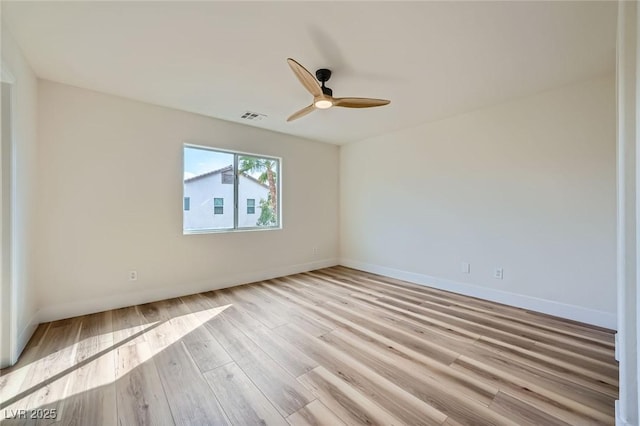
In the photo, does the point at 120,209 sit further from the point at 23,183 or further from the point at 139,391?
the point at 139,391

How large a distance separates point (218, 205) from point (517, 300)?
417 cm

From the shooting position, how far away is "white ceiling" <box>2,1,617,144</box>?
175 cm

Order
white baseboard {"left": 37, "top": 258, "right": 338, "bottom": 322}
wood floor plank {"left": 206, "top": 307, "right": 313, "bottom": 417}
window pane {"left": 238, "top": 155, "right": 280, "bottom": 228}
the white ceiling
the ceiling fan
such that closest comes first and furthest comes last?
wood floor plank {"left": 206, "top": 307, "right": 313, "bottom": 417}, the white ceiling, the ceiling fan, white baseboard {"left": 37, "top": 258, "right": 338, "bottom": 322}, window pane {"left": 238, "top": 155, "right": 280, "bottom": 228}

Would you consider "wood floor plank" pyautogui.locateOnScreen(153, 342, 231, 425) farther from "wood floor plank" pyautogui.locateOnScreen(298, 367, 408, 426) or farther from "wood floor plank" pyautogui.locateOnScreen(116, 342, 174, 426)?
"wood floor plank" pyautogui.locateOnScreen(298, 367, 408, 426)

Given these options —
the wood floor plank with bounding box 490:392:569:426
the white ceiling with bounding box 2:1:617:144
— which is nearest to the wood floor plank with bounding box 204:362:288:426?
the wood floor plank with bounding box 490:392:569:426

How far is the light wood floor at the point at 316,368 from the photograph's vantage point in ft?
4.93

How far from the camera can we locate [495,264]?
130 inches

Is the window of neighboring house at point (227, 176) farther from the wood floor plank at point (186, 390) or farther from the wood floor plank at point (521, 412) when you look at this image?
the wood floor plank at point (521, 412)

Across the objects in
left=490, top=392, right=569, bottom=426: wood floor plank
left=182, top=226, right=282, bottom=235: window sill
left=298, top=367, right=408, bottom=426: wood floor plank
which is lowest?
left=490, top=392, right=569, bottom=426: wood floor plank

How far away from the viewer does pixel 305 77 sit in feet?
6.81

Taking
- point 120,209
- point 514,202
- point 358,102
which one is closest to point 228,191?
point 120,209

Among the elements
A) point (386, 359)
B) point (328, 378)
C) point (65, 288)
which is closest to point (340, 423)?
point (328, 378)

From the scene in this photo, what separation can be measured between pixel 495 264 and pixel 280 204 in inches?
129

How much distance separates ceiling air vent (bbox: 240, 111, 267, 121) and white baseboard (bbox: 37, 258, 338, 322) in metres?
2.37
